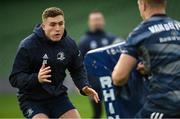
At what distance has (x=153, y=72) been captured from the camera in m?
5.57

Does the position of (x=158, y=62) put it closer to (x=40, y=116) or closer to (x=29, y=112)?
(x=40, y=116)

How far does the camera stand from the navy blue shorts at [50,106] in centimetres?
773

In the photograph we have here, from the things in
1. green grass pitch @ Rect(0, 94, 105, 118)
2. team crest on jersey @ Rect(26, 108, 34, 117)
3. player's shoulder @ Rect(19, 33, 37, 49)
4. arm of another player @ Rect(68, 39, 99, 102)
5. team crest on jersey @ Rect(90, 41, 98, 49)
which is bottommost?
green grass pitch @ Rect(0, 94, 105, 118)

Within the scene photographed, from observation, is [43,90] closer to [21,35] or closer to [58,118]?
[58,118]

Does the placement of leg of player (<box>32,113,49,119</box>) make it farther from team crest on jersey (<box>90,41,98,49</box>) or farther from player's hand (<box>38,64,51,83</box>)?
team crest on jersey (<box>90,41,98,49</box>)

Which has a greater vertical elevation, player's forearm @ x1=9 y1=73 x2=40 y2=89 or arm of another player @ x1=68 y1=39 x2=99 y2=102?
player's forearm @ x1=9 y1=73 x2=40 y2=89

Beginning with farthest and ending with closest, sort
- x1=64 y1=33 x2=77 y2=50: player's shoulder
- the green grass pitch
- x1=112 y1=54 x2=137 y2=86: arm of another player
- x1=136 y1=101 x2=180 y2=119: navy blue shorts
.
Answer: the green grass pitch
x1=64 y1=33 x2=77 y2=50: player's shoulder
x1=136 y1=101 x2=180 y2=119: navy blue shorts
x1=112 y1=54 x2=137 y2=86: arm of another player

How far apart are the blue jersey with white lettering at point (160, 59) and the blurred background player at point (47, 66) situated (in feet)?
7.26

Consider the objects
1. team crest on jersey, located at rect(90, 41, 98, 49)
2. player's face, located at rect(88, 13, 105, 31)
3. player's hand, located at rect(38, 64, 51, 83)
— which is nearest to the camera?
player's hand, located at rect(38, 64, 51, 83)

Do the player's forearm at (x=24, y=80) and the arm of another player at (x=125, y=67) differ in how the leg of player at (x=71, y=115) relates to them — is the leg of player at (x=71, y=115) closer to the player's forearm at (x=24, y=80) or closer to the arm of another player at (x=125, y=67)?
the player's forearm at (x=24, y=80)

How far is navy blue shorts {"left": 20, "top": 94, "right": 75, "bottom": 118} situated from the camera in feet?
25.4

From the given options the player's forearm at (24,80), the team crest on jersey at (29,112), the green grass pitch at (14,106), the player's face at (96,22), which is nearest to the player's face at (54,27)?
the player's forearm at (24,80)

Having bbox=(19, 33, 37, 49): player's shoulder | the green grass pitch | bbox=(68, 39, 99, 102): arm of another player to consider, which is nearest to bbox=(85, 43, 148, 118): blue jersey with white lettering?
A: bbox=(68, 39, 99, 102): arm of another player

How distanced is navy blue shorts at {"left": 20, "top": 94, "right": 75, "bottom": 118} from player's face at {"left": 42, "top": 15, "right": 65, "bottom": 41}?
0.78 metres
